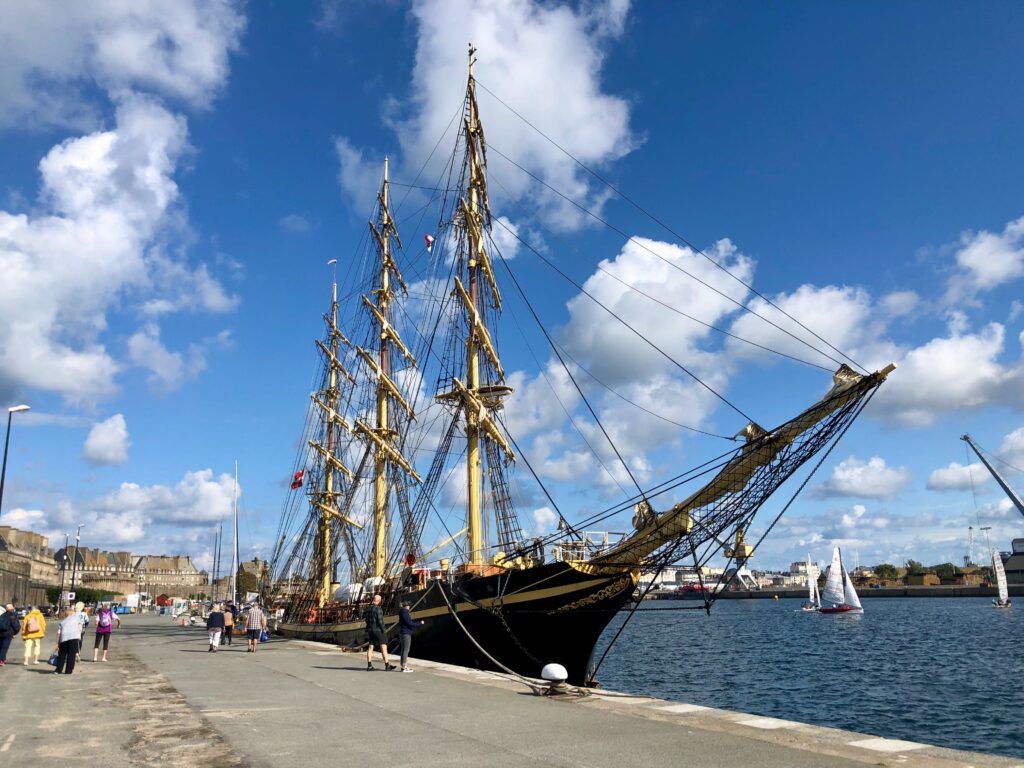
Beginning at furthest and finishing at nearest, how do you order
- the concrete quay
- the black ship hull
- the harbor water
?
the black ship hull → the harbor water → the concrete quay

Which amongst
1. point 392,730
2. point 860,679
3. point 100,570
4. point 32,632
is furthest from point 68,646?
point 100,570

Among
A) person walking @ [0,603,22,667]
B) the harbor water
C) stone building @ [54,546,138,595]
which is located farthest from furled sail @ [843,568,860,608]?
stone building @ [54,546,138,595]

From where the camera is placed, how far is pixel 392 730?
10.4 metres

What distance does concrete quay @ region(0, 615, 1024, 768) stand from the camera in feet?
28.0

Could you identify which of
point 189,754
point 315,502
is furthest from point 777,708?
point 315,502

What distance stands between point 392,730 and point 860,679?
29.6 m

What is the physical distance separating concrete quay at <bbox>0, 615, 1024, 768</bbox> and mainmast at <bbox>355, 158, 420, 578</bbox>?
1184 inches

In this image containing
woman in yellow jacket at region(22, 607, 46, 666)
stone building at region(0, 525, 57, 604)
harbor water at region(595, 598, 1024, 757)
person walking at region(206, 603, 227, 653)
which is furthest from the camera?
stone building at region(0, 525, 57, 604)

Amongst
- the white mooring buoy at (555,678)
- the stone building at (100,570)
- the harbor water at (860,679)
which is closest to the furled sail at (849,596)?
the harbor water at (860,679)

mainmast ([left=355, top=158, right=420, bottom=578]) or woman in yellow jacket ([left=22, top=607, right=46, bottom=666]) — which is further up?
mainmast ([left=355, top=158, right=420, bottom=578])

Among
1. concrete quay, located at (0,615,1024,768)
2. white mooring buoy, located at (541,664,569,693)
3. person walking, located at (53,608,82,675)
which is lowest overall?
concrete quay, located at (0,615,1024,768)

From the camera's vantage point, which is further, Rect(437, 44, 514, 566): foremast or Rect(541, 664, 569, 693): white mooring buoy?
Rect(437, 44, 514, 566): foremast

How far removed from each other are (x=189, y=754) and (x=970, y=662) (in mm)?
40823

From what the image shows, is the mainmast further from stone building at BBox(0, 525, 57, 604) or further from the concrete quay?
stone building at BBox(0, 525, 57, 604)
